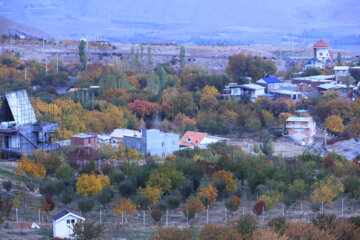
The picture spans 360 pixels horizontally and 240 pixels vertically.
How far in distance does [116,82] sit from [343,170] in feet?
77.5

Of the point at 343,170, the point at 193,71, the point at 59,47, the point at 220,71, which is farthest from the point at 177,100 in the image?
the point at 59,47

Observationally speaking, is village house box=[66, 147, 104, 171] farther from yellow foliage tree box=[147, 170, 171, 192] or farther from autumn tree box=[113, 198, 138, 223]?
autumn tree box=[113, 198, 138, 223]

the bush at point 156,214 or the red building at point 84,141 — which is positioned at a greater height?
the red building at point 84,141

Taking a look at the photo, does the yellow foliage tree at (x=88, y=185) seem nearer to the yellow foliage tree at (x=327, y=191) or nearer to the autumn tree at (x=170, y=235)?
the autumn tree at (x=170, y=235)

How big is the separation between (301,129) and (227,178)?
13.4 meters

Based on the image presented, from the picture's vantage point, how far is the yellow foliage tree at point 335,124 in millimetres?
34319

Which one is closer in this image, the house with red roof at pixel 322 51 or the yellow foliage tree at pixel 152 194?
the yellow foliage tree at pixel 152 194

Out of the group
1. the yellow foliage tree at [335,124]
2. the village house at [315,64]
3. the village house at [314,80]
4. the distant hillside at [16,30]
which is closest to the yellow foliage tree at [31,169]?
the yellow foliage tree at [335,124]

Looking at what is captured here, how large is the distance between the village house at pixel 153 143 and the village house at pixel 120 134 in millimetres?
1787

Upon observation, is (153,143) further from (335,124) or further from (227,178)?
(335,124)

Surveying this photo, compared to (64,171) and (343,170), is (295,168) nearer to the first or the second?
(343,170)

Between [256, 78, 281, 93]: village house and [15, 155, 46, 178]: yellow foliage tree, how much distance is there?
25.2 m

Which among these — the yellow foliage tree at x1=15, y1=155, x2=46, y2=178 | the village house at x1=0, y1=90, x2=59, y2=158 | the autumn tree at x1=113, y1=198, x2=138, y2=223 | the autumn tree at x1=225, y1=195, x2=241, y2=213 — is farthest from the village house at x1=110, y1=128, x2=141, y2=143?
the autumn tree at x1=113, y1=198, x2=138, y2=223

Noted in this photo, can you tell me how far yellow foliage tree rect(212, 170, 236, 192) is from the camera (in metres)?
20.9
